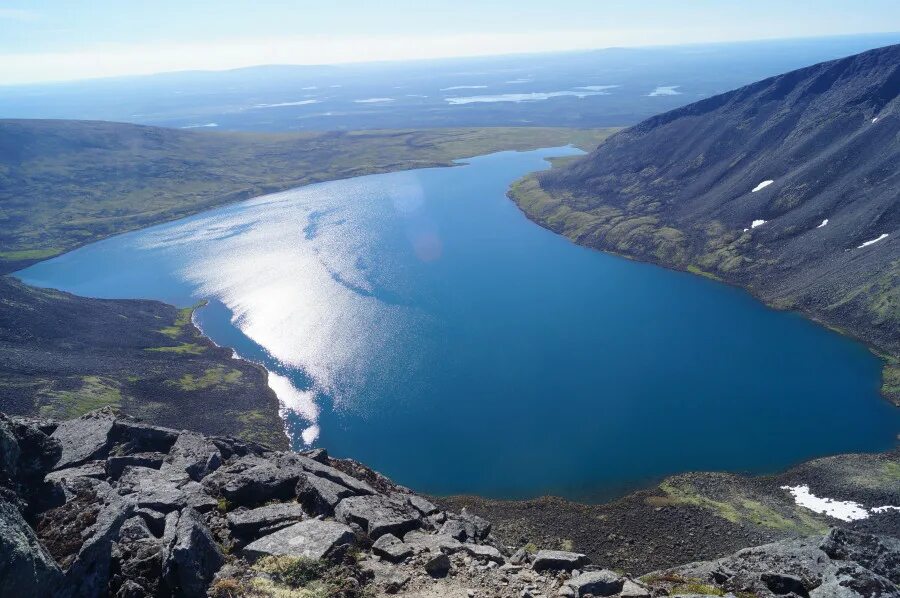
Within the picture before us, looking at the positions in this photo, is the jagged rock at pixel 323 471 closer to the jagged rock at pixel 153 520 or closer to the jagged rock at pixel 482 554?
the jagged rock at pixel 482 554

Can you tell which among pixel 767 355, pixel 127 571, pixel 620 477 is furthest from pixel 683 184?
pixel 127 571

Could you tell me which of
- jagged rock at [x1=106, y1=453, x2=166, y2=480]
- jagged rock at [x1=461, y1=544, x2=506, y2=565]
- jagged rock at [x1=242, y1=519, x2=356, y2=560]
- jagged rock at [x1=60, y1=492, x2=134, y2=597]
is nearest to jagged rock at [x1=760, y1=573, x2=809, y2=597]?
jagged rock at [x1=461, y1=544, x2=506, y2=565]

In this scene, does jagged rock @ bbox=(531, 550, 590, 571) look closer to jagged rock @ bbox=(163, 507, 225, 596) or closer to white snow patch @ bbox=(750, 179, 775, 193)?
jagged rock @ bbox=(163, 507, 225, 596)

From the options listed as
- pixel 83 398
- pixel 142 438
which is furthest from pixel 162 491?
pixel 83 398

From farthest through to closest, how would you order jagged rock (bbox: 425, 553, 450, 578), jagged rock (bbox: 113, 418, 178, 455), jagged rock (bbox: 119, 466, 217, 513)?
jagged rock (bbox: 113, 418, 178, 455) → jagged rock (bbox: 119, 466, 217, 513) → jagged rock (bbox: 425, 553, 450, 578)

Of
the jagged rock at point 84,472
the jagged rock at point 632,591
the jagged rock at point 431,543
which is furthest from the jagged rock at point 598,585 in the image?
the jagged rock at point 84,472

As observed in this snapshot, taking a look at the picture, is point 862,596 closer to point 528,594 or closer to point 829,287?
point 528,594
